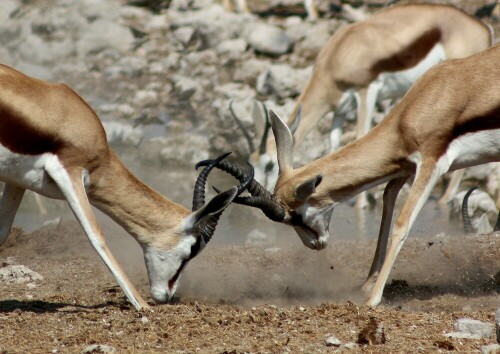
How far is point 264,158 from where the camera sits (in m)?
14.3

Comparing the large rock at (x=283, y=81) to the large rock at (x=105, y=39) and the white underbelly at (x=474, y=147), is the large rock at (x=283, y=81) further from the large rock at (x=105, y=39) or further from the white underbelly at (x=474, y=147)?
the white underbelly at (x=474, y=147)

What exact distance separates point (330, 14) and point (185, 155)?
6.29 metres

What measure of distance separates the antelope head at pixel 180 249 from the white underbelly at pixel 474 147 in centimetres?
155

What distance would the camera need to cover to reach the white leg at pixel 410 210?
24.8ft

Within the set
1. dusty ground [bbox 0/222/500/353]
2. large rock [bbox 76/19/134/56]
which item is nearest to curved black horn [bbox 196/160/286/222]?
dusty ground [bbox 0/222/500/353]

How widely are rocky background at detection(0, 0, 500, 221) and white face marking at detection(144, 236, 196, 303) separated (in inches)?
312

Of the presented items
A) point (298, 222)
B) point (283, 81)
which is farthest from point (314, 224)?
point (283, 81)

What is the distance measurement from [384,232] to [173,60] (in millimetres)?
12627

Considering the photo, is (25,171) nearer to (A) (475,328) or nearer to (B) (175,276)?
(B) (175,276)

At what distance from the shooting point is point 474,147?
768 cm

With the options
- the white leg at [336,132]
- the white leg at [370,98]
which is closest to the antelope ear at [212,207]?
the white leg at [370,98]

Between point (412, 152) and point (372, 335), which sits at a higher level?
point (412, 152)

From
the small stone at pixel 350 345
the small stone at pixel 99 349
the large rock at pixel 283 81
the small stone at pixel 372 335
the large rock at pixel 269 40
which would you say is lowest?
the large rock at pixel 269 40

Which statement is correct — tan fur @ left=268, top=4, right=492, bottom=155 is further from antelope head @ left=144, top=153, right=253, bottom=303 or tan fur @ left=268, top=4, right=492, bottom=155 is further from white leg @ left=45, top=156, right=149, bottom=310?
white leg @ left=45, top=156, right=149, bottom=310
